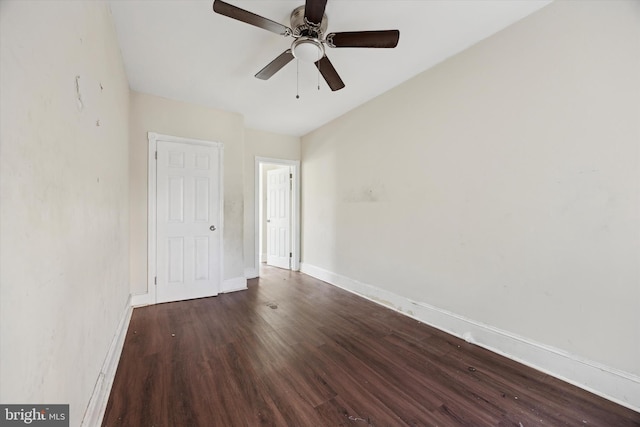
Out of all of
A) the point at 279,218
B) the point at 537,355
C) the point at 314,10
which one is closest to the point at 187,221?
the point at 279,218

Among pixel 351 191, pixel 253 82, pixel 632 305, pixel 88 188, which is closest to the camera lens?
pixel 88 188

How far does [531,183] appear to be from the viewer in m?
1.93

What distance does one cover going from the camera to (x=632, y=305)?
1533 millimetres

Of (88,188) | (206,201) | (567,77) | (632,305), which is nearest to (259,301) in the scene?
(206,201)

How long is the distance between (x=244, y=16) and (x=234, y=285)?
3.23 m

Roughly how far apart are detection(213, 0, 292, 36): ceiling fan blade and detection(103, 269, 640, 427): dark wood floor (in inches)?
94.0

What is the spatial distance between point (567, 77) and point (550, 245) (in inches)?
46.7

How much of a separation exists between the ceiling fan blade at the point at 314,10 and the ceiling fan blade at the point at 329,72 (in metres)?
0.34

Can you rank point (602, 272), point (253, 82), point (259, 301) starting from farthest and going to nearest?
point (259, 301)
point (253, 82)
point (602, 272)

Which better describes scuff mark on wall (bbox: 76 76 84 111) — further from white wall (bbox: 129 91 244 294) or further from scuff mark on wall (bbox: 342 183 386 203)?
scuff mark on wall (bbox: 342 183 386 203)

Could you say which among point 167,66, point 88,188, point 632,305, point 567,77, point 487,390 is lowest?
point 487,390

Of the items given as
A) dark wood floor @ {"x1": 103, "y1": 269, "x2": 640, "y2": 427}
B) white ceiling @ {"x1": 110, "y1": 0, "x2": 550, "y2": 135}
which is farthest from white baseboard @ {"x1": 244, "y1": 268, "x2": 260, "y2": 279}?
white ceiling @ {"x1": 110, "y1": 0, "x2": 550, "y2": 135}

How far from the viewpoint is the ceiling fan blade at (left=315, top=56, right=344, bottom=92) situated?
2054 mm

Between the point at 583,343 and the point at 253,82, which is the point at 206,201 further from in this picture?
the point at 583,343
